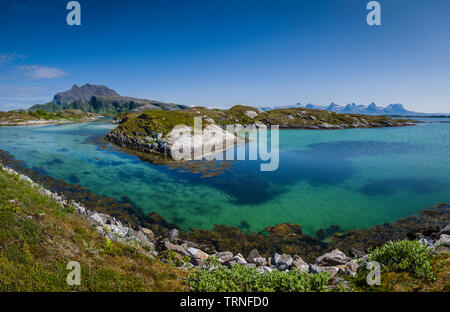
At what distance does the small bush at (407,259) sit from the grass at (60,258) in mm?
9204

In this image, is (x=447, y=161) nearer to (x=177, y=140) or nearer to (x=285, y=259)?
(x=285, y=259)

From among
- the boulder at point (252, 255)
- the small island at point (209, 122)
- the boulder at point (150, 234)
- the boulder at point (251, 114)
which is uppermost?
the boulder at point (251, 114)

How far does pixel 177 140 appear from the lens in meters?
45.3

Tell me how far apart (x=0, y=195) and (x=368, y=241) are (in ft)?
83.1

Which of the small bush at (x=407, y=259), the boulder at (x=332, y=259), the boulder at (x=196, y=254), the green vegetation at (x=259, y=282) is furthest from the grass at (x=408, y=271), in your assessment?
the boulder at (x=196, y=254)

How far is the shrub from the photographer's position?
711 cm

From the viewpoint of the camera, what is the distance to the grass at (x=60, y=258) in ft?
22.1

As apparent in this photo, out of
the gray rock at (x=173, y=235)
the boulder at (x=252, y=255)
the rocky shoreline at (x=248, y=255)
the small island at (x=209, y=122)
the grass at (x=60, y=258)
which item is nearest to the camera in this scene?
the grass at (x=60, y=258)

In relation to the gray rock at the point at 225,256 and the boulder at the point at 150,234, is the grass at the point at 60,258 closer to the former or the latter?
the gray rock at the point at 225,256

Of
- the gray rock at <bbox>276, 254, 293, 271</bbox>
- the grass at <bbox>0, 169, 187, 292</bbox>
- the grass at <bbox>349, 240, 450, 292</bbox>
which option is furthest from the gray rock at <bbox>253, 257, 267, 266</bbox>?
the grass at <bbox>0, 169, 187, 292</bbox>

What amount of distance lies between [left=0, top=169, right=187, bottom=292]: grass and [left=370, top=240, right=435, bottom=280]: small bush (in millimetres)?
9204

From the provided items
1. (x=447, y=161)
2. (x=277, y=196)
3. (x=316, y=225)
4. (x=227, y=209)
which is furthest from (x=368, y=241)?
(x=447, y=161)

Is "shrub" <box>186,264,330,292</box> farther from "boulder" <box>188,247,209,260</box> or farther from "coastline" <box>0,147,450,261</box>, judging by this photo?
"coastline" <box>0,147,450,261</box>

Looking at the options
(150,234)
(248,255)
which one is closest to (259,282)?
(248,255)
